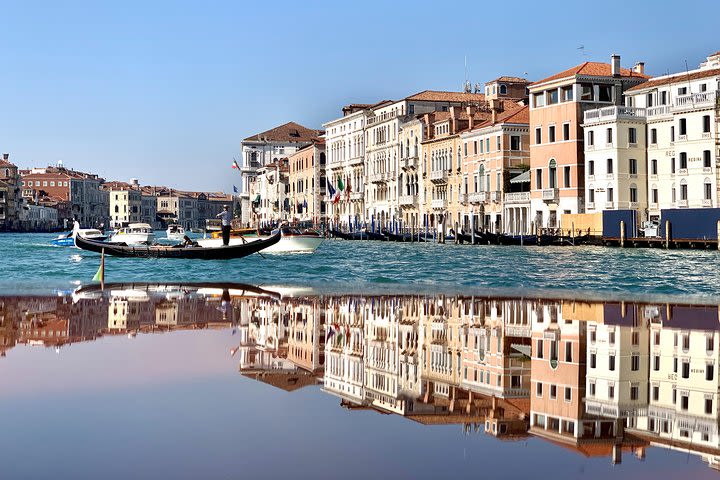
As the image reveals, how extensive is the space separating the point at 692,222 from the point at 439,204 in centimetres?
2389

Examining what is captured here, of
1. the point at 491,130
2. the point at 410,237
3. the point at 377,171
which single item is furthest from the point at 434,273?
the point at 377,171

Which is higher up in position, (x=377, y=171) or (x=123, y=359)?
(x=377, y=171)

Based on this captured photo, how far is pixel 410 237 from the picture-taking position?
59219 millimetres

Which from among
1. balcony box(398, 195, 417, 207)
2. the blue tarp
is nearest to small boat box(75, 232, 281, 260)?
the blue tarp

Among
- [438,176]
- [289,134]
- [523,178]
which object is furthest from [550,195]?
[289,134]

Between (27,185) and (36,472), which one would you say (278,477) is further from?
(27,185)

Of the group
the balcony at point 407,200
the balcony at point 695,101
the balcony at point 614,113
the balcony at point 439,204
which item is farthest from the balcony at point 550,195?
the balcony at point 407,200

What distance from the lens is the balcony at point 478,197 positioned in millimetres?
54781

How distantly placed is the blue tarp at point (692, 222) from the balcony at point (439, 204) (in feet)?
70.1

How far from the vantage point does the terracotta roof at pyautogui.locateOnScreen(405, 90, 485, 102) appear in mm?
69125

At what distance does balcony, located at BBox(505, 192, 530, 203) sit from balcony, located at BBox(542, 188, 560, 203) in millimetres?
1987

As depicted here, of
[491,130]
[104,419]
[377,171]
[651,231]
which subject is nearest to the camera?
[104,419]

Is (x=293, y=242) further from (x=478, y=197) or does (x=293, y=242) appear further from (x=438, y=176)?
(x=438, y=176)

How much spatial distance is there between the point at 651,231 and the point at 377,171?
3483 cm
